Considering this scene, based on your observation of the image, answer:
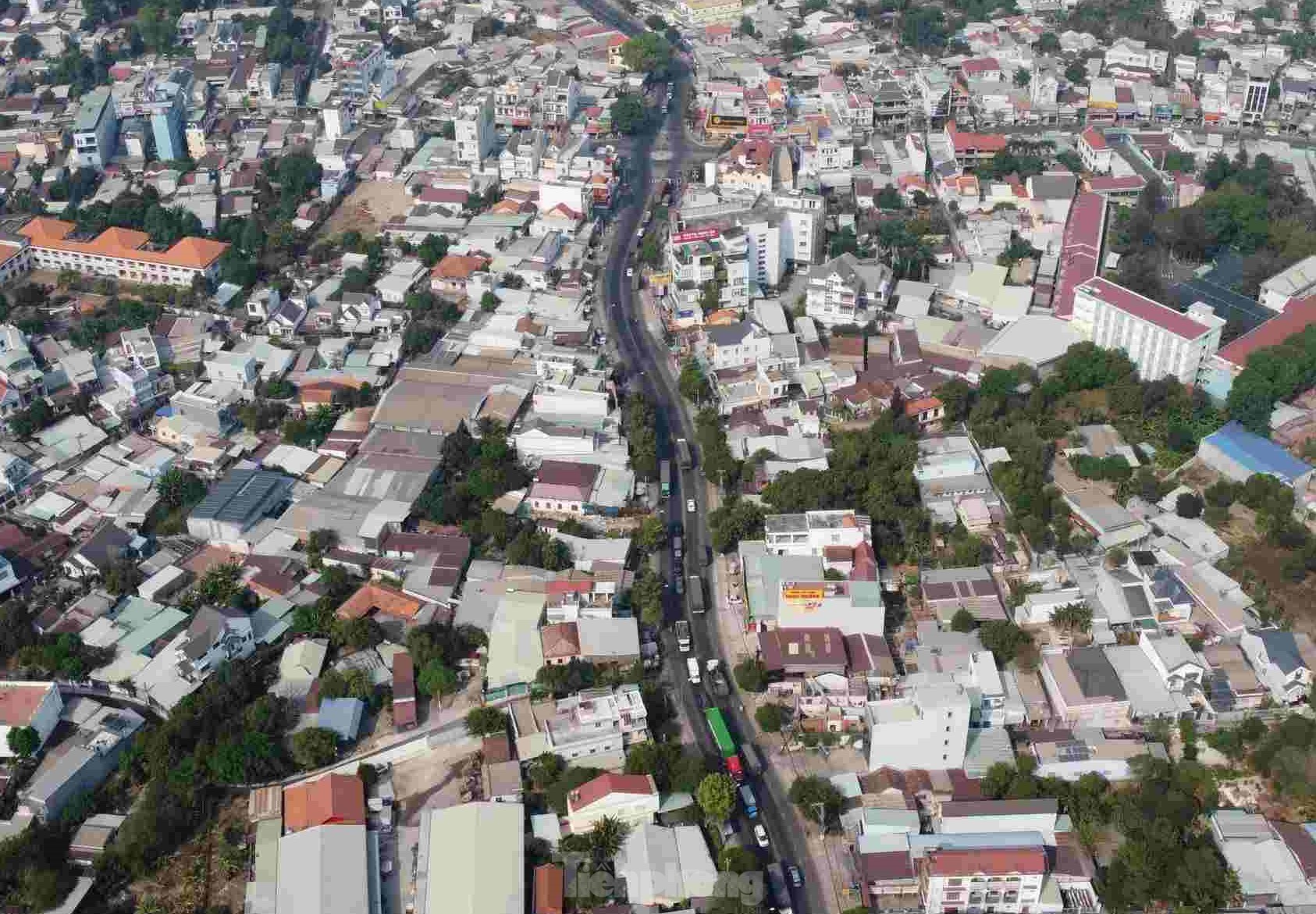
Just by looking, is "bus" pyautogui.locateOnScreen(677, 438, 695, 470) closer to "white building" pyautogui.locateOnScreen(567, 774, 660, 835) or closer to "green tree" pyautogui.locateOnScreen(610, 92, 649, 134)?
"white building" pyautogui.locateOnScreen(567, 774, 660, 835)

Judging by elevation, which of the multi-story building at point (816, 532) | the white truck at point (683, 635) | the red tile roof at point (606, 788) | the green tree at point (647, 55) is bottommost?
the white truck at point (683, 635)

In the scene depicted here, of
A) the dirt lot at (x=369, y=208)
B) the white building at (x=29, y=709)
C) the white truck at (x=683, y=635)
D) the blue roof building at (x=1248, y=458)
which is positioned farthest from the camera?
the dirt lot at (x=369, y=208)

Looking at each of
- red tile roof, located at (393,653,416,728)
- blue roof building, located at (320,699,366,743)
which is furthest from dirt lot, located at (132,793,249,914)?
red tile roof, located at (393,653,416,728)

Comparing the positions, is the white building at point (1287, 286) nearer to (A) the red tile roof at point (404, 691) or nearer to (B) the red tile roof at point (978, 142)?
(B) the red tile roof at point (978, 142)

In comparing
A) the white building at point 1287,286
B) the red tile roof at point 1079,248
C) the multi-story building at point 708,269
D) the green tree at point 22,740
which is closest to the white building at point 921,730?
the green tree at point 22,740

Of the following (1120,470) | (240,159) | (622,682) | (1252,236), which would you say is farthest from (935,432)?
(240,159)

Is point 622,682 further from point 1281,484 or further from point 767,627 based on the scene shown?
point 1281,484

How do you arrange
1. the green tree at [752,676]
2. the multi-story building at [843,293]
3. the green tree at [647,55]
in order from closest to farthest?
the green tree at [752,676]
the multi-story building at [843,293]
the green tree at [647,55]
